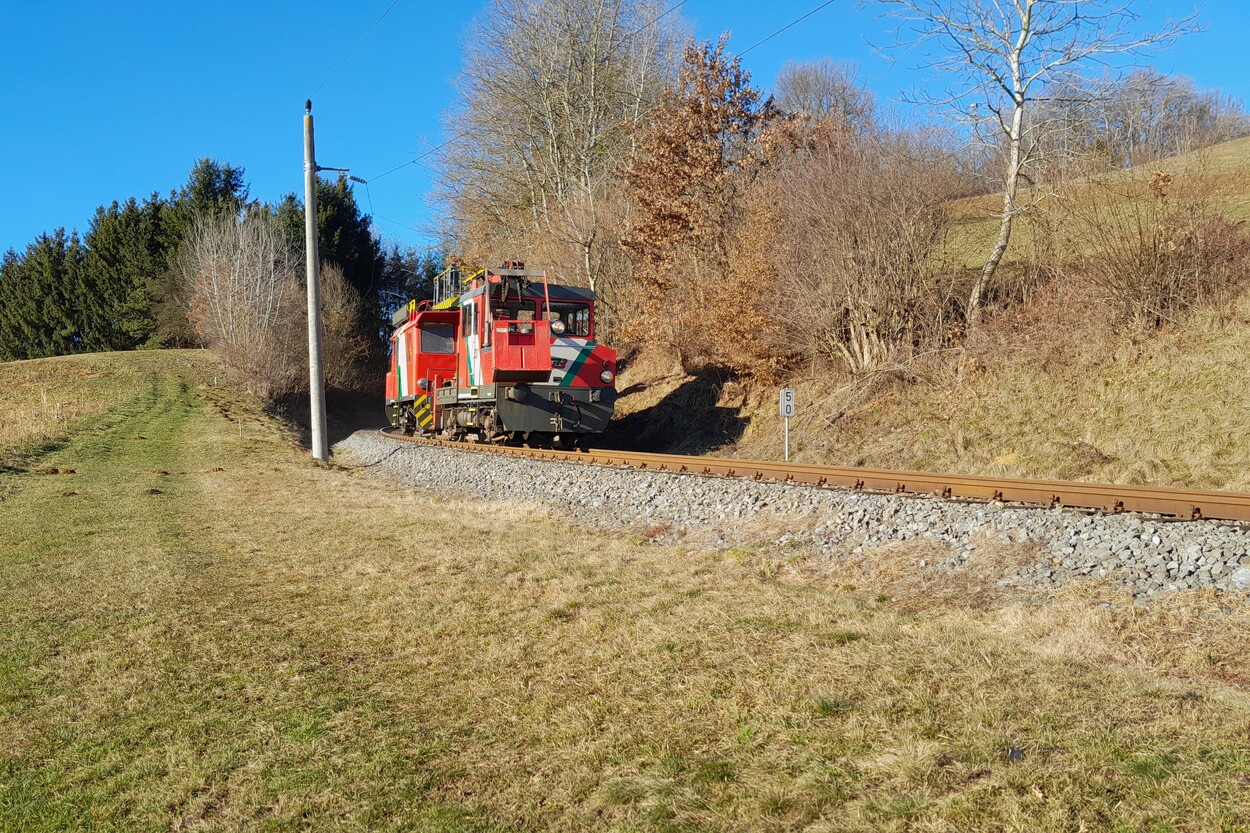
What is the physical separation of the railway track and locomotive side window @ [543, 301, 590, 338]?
426cm

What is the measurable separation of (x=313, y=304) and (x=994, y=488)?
53.5ft

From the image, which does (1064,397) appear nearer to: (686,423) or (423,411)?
(686,423)

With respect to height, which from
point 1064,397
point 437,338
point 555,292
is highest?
point 555,292

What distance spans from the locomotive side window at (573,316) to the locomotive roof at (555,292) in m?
0.13

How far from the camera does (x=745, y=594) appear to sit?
6.79 meters

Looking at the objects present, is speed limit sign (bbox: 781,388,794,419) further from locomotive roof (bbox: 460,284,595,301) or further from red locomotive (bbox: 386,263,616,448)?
locomotive roof (bbox: 460,284,595,301)

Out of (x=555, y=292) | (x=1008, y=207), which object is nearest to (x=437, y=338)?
(x=555, y=292)

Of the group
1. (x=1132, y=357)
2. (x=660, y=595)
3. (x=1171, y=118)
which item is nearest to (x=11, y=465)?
(x=660, y=595)

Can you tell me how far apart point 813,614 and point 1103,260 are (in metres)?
11.3

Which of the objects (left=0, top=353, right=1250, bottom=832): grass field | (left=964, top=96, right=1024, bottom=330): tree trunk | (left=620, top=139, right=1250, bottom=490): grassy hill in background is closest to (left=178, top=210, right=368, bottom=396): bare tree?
(left=620, top=139, right=1250, bottom=490): grassy hill in background

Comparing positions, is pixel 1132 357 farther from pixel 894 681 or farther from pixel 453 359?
pixel 453 359

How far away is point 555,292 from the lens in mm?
17578

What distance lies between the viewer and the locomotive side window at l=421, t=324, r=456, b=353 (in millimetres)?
21875

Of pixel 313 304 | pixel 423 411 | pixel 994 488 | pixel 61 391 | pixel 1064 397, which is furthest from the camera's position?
pixel 61 391
